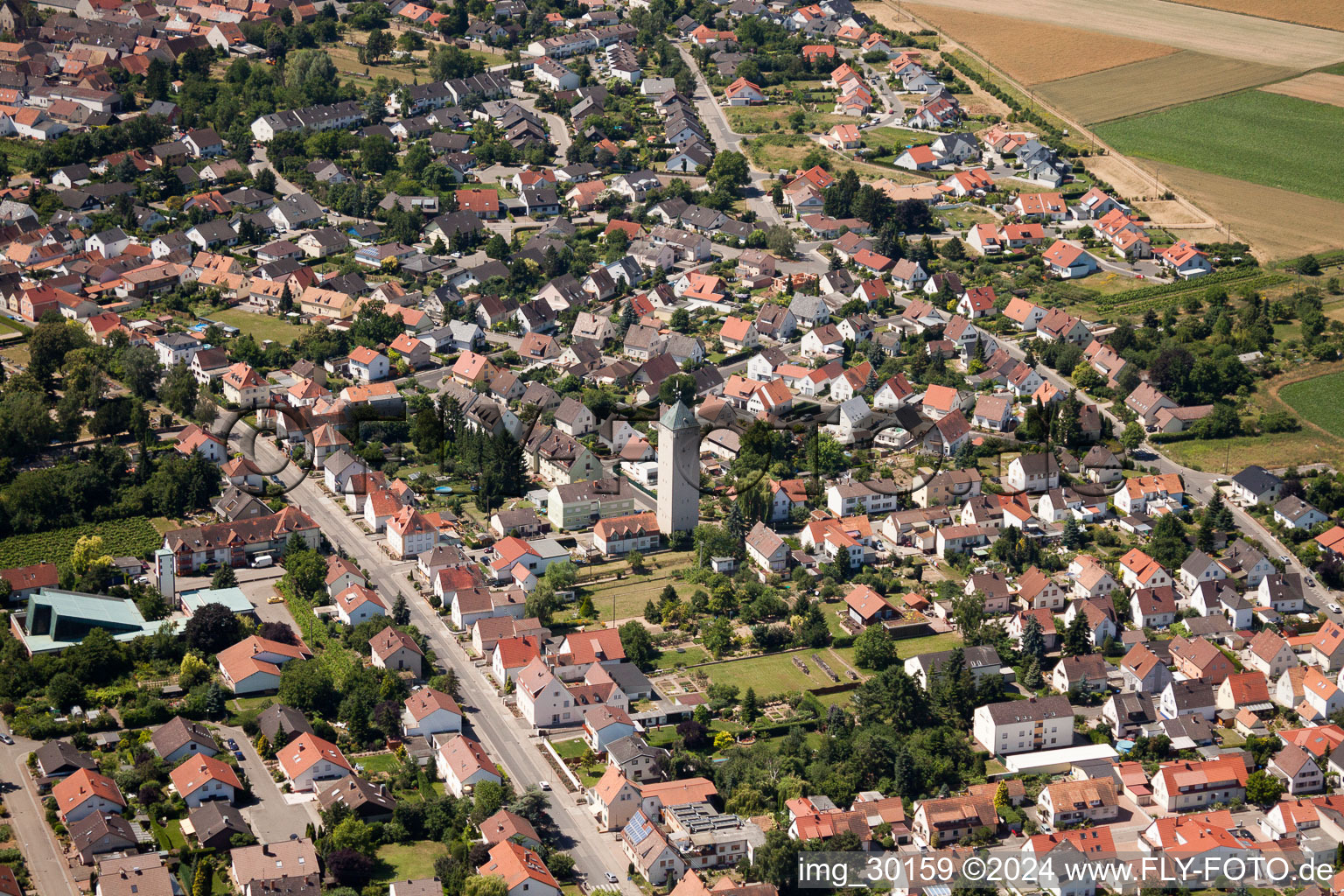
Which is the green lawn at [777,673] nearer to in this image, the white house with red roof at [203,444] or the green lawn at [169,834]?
the green lawn at [169,834]

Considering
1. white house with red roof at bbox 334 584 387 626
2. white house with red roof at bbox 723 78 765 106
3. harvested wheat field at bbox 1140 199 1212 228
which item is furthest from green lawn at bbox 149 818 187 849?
white house with red roof at bbox 723 78 765 106

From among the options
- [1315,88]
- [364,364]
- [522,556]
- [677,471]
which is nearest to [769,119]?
[1315,88]

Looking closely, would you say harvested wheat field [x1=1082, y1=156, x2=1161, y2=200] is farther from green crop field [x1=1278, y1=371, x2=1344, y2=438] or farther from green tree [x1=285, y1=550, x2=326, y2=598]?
green tree [x1=285, y1=550, x2=326, y2=598]

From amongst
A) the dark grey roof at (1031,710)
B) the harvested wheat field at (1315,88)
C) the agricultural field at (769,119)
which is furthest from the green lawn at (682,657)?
the harvested wheat field at (1315,88)

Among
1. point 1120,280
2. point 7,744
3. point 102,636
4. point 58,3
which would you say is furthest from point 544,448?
point 58,3

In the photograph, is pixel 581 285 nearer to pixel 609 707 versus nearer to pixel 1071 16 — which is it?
pixel 609 707

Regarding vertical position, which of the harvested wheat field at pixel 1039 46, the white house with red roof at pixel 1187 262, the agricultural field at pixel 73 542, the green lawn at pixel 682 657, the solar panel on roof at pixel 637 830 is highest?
the harvested wheat field at pixel 1039 46
